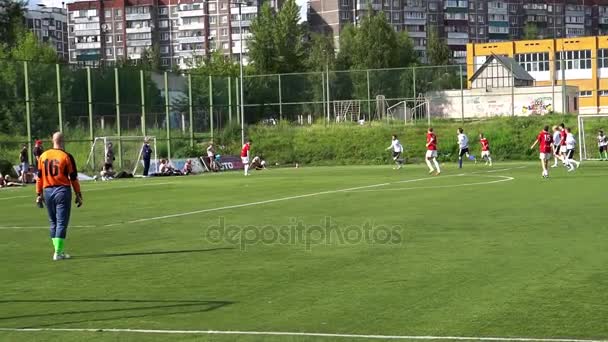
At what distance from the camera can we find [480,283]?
1073 centimetres

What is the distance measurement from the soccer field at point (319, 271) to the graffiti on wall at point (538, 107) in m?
42.0

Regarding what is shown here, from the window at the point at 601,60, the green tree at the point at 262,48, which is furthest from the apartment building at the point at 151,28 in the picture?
the window at the point at 601,60

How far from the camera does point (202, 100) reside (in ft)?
202

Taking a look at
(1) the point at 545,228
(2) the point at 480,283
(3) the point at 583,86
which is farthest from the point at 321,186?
(3) the point at 583,86

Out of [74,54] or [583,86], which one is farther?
[74,54]

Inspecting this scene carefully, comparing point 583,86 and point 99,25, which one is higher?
point 99,25

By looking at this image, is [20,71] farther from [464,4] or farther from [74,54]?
[74,54]

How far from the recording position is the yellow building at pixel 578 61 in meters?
98.6

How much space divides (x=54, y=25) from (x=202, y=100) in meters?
137

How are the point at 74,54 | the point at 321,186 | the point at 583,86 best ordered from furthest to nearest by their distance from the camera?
the point at 74,54
the point at 583,86
the point at 321,186

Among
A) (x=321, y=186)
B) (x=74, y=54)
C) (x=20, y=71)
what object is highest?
(x=74, y=54)

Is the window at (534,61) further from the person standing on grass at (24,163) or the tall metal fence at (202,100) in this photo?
the person standing on grass at (24,163)

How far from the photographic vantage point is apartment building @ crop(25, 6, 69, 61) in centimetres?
18012

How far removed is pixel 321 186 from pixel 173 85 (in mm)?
29745
